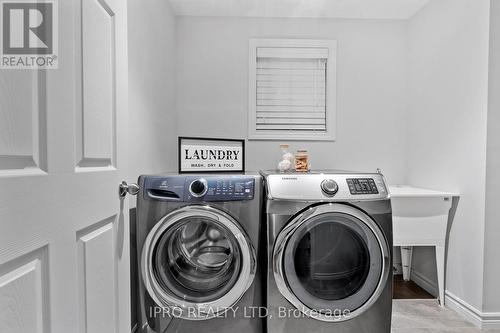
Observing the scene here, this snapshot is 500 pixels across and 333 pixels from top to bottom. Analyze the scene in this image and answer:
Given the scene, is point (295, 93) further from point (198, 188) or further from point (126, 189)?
point (126, 189)

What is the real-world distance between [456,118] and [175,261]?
2.11 metres

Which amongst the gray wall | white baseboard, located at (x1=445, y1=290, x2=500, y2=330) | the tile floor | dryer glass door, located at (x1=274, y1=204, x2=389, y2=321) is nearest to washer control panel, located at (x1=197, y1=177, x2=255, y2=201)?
dryer glass door, located at (x1=274, y1=204, x2=389, y2=321)

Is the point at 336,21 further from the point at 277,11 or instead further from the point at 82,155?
the point at 82,155

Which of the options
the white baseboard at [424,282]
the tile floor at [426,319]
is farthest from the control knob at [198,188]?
the white baseboard at [424,282]

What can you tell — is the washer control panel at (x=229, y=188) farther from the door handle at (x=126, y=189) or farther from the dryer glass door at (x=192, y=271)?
the door handle at (x=126, y=189)

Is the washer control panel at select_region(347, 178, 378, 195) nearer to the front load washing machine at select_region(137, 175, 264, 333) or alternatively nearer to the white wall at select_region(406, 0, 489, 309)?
the front load washing machine at select_region(137, 175, 264, 333)

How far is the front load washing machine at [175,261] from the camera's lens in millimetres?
1678

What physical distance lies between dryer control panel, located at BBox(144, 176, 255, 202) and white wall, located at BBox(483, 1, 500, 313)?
58.3 inches

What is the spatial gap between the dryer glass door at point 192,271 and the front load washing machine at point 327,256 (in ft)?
0.56

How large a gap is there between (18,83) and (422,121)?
9.16ft

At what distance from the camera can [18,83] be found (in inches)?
27.2

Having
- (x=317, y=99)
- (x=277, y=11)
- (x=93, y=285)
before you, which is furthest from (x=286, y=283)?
(x=277, y=11)

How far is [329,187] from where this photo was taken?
1.71 m

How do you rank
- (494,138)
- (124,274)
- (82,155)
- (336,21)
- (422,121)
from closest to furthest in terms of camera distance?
1. (82,155)
2. (124,274)
3. (494,138)
4. (422,121)
5. (336,21)
